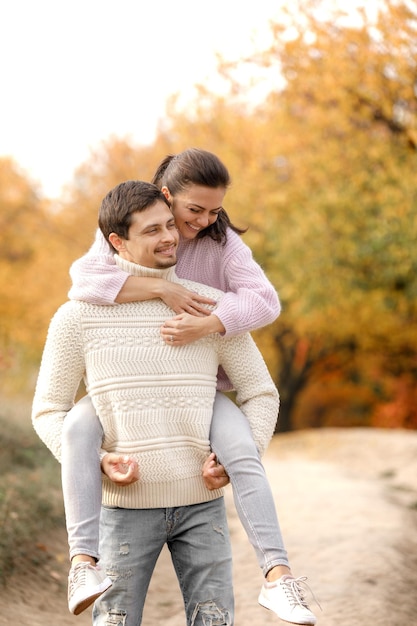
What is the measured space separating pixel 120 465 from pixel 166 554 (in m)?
4.16

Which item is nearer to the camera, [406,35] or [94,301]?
[94,301]

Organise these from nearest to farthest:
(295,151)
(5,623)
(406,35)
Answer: (5,623) → (406,35) → (295,151)

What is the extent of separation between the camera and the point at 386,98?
383 inches

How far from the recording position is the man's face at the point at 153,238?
286cm

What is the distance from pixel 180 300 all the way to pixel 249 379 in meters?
0.40

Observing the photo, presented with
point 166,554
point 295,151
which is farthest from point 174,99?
point 166,554

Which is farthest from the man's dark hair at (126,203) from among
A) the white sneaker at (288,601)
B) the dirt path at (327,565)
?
the dirt path at (327,565)

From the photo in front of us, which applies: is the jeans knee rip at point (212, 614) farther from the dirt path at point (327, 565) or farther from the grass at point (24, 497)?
the grass at point (24, 497)

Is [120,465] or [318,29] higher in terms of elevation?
[318,29]

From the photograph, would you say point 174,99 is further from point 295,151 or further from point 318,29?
point 318,29

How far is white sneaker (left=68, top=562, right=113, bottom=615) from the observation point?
2537 millimetres

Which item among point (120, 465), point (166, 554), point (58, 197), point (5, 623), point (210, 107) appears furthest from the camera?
point (58, 197)

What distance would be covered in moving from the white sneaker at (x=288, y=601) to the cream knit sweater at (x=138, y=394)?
1.34 feet

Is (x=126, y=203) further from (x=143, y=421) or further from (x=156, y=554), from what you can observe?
(x=156, y=554)
